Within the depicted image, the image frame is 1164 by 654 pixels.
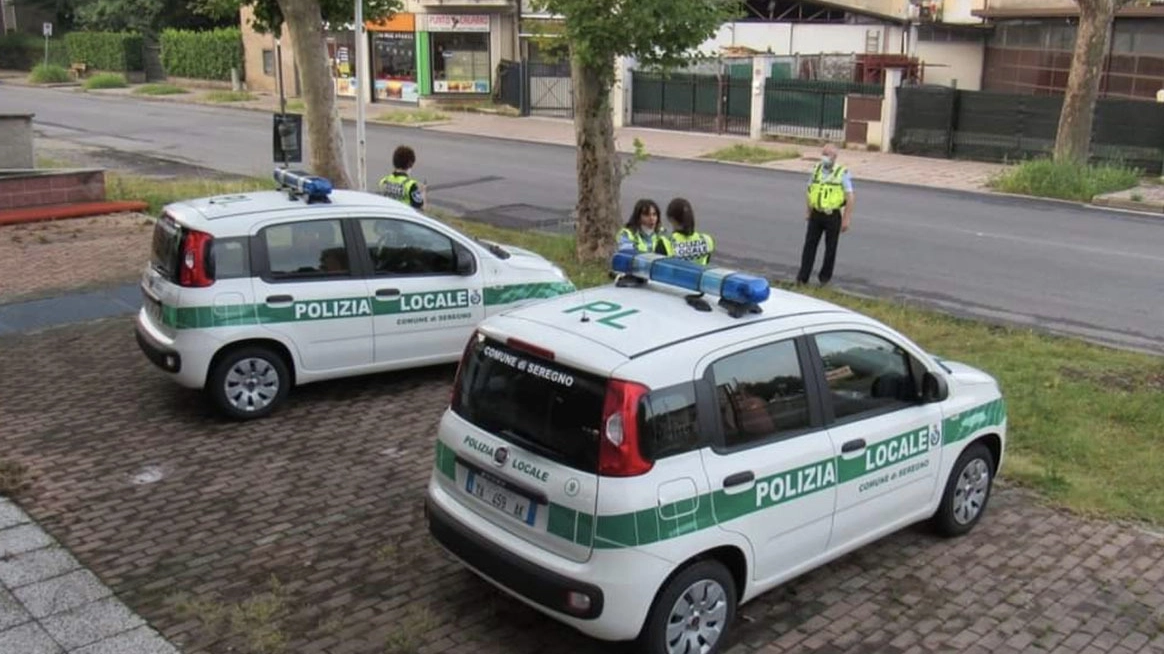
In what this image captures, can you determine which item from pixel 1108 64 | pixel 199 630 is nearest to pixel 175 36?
pixel 1108 64

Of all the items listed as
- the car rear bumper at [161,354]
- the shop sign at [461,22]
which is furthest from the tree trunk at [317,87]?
the shop sign at [461,22]

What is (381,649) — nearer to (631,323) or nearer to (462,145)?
(631,323)

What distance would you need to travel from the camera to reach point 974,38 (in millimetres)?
36219

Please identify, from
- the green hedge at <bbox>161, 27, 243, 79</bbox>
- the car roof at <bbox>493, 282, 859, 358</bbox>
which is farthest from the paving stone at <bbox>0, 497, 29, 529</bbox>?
the green hedge at <bbox>161, 27, 243, 79</bbox>

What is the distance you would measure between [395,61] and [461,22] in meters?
3.87

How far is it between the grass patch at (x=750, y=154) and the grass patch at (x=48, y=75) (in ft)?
139

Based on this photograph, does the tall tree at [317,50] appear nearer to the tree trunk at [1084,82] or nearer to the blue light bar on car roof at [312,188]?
the blue light bar on car roof at [312,188]

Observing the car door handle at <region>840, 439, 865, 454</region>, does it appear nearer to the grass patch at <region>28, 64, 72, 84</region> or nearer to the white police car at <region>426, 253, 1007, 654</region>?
the white police car at <region>426, 253, 1007, 654</region>

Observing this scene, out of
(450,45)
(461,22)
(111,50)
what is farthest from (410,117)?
(111,50)

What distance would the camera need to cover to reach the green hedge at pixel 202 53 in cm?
5256

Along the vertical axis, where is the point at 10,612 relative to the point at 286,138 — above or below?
below

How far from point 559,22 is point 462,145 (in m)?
17.3

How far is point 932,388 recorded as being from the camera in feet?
19.6

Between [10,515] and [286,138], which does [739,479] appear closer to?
[10,515]
